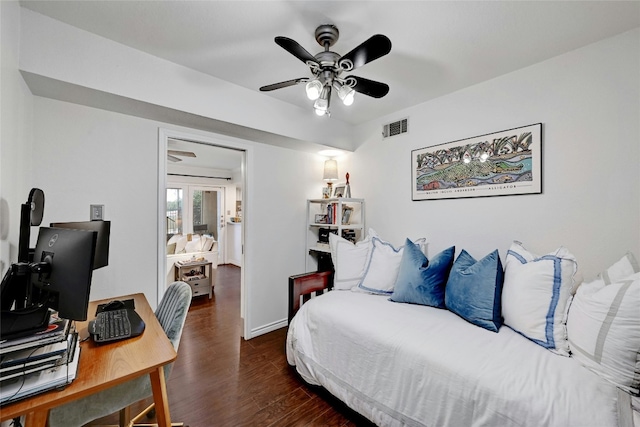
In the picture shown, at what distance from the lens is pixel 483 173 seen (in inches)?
90.9

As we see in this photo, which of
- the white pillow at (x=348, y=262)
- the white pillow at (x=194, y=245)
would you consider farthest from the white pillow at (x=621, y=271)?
the white pillow at (x=194, y=245)

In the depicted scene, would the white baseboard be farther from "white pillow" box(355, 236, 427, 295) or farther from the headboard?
"white pillow" box(355, 236, 427, 295)

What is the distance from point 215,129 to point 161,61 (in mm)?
666

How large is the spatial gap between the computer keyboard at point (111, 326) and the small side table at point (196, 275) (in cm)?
261

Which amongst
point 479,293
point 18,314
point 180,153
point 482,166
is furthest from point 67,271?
point 180,153

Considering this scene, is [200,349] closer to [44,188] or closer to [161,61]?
[44,188]

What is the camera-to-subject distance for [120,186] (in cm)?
216

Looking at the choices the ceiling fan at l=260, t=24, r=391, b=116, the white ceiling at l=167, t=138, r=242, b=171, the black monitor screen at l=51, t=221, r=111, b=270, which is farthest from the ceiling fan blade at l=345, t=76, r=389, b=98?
the white ceiling at l=167, t=138, r=242, b=171

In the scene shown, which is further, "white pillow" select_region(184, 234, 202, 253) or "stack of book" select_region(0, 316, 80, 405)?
"white pillow" select_region(184, 234, 202, 253)

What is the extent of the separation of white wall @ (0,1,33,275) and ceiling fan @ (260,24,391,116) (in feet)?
4.30

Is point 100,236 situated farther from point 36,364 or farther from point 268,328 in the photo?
point 268,328

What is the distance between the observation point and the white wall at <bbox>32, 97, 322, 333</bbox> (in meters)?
1.91

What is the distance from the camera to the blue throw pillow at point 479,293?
1662 mm

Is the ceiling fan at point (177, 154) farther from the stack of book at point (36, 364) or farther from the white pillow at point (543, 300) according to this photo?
the white pillow at point (543, 300)
